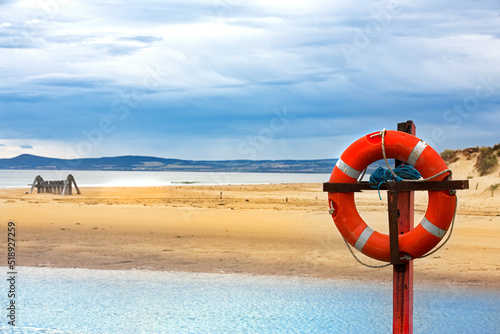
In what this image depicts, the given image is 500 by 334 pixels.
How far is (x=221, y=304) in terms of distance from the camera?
732 centimetres

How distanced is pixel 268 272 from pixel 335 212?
3.84 meters

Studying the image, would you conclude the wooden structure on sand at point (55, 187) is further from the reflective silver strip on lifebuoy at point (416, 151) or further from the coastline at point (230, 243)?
the reflective silver strip on lifebuoy at point (416, 151)

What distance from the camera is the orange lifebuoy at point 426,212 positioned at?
203 inches

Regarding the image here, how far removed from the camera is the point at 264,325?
6539 mm

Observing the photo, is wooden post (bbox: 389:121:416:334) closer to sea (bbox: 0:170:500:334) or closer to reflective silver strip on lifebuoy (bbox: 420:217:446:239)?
reflective silver strip on lifebuoy (bbox: 420:217:446:239)

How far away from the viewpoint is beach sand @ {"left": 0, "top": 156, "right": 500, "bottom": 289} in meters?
9.28

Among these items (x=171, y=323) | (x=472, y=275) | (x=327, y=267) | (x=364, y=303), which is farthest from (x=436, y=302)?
(x=171, y=323)

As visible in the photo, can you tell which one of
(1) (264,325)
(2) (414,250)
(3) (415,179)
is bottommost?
(1) (264,325)

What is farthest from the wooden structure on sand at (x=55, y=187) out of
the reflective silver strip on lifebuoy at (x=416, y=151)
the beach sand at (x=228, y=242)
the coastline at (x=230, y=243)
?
the reflective silver strip on lifebuoy at (x=416, y=151)

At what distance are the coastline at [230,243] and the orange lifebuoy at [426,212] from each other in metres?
3.44

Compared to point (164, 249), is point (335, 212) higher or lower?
higher

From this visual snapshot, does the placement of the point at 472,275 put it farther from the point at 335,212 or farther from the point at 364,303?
the point at 335,212

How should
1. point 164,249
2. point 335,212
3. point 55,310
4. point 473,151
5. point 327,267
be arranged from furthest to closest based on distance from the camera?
point 473,151 < point 164,249 < point 327,267 < point 55,310 < point 335,212

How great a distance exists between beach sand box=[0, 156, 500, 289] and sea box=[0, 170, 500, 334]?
61 cm
